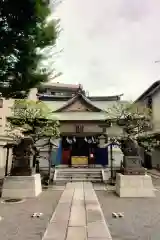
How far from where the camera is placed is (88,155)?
74.8ft

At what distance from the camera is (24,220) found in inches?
260

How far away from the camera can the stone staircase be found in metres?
16.2

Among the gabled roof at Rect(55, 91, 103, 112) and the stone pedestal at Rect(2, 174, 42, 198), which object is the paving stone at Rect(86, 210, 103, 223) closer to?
the stone pedestal at Rect(2, 174, 42, 198)

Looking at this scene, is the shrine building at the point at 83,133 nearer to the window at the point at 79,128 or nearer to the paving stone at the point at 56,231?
the window at the point at 79,128

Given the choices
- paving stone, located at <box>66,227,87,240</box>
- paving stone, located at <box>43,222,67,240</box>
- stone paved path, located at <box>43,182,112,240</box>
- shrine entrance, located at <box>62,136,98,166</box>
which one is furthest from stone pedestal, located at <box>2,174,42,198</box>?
shrine entrance, located at <box>62,136,98,166</box>

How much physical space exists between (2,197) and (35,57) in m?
6.53

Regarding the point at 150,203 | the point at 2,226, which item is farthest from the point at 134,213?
the point at 2,226

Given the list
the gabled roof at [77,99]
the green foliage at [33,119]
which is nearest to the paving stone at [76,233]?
the green foliage at [33,119]

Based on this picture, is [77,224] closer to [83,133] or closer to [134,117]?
[134,117]

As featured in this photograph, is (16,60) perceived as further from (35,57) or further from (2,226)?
(2,226)

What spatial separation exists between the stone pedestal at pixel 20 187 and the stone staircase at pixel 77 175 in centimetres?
Result: 536

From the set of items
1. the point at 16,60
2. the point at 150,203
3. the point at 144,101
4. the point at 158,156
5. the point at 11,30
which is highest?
the point at 144,101

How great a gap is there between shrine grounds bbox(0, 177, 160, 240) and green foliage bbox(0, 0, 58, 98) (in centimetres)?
372

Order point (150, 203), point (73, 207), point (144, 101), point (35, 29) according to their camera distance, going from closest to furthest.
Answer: point (35, 29) → point (73, 207) → point (150, 203) → point (144, 101)
